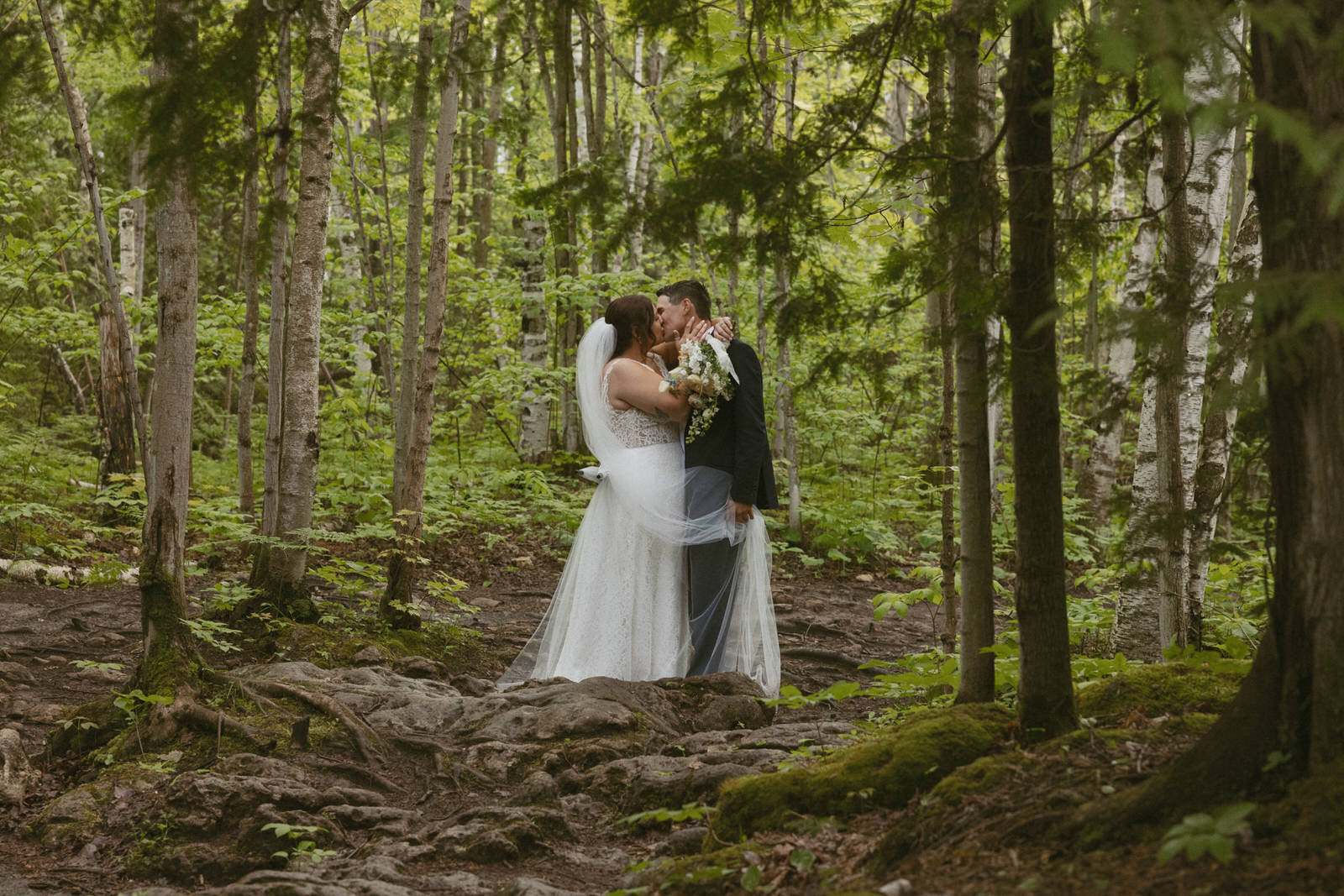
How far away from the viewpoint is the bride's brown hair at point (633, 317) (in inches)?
256

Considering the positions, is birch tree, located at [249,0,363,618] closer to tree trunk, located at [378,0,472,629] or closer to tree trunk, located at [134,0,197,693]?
tree trunk, located at [378,0,472,629]

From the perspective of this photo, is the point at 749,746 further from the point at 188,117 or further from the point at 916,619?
the point at 916,619

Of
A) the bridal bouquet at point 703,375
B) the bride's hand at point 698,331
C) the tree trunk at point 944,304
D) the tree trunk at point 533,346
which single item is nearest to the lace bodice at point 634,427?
the bridal bouquet at point 703,375

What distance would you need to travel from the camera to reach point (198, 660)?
16.6ft

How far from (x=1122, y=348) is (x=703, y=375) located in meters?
8.99

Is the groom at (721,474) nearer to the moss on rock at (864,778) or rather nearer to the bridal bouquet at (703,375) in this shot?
the bridal bouquet at (703,375)

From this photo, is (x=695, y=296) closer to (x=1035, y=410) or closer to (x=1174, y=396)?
(x=1174, y=396)

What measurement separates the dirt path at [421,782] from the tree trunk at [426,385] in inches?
33.4

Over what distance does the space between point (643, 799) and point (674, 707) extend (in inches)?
58.8

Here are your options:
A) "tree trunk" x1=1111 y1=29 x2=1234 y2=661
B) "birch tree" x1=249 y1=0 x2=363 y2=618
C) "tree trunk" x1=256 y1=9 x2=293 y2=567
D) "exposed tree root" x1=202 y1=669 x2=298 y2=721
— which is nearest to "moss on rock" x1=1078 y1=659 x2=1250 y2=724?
"tree trunk" x1=1111 y1=29 x2=1234 y2=661

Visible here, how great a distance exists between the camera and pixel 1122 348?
12.8m

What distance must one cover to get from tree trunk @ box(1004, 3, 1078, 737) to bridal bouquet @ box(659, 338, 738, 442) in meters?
2.92

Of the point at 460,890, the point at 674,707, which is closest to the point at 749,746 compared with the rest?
the point at 674,707

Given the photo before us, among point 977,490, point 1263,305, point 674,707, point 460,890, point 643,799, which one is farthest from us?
point 674,707
